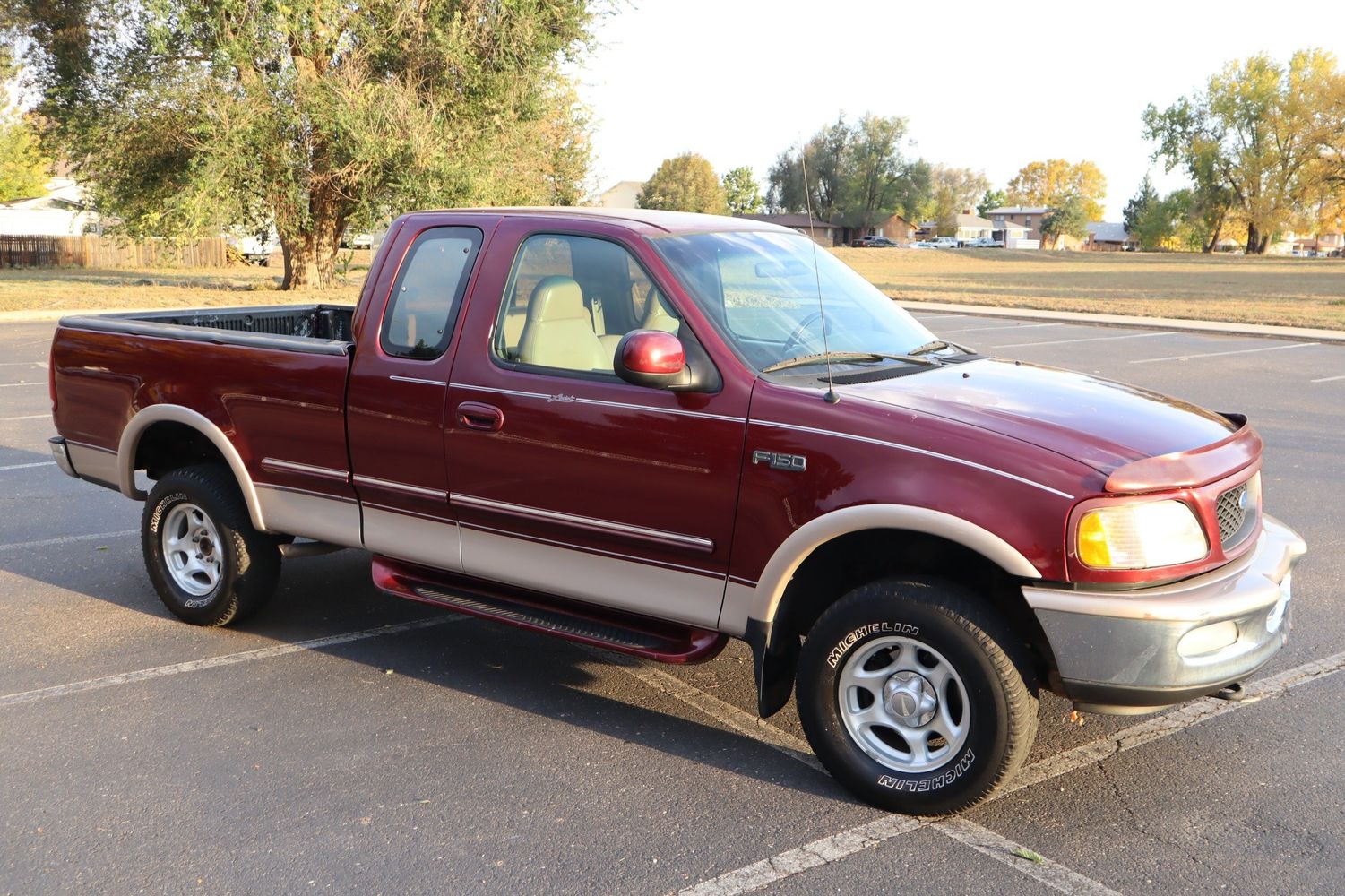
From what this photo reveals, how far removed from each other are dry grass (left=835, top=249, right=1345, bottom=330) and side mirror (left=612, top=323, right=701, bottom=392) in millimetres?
24246

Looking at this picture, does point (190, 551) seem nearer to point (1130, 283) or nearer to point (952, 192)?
point (1130, 283)

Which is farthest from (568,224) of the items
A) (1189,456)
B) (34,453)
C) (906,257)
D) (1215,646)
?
(906,257)

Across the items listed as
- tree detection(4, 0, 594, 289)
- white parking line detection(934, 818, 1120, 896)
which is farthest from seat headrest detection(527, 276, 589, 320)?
tree detection(4, 0, 594, 289)

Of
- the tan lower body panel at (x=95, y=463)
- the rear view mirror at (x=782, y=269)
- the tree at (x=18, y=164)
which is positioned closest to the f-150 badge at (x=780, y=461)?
the rear view mirror at (x=782, y=269)

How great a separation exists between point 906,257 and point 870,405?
7676 centimetres

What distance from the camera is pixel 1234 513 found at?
4.04 m

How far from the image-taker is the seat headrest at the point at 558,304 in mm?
4750

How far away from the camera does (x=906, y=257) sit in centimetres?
7831

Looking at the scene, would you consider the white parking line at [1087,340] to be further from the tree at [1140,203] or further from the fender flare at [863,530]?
the tree at [1140,203]

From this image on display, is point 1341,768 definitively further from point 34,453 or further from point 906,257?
point 906,257

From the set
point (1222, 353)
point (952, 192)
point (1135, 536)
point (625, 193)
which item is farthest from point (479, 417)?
point (952, 192)

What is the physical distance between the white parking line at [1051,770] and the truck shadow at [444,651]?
284 mm

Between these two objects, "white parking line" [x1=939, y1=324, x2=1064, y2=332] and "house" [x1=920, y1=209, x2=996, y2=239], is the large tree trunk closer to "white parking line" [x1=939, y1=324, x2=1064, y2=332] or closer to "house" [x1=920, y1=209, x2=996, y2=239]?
"white parking line" [x1=939, y1=324, x2=1064, y2=332]

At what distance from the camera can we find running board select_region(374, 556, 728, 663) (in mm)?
4305
